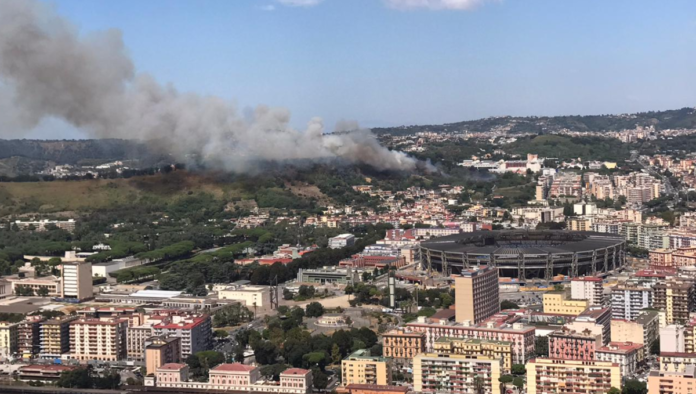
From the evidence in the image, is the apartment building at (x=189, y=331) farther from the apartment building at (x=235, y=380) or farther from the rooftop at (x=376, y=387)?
the rooftop at (x=376, y=387)

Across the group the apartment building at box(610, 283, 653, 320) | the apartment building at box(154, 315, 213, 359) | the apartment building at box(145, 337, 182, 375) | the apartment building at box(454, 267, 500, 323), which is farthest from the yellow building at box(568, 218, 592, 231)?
the apartment building at box(145, 337, 182, 375)

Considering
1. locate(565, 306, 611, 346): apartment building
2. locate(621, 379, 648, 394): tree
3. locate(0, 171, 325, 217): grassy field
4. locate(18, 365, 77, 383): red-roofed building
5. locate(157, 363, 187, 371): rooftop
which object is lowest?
locate(18, 365, 77, 383): red-roofed building

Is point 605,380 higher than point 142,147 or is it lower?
lower

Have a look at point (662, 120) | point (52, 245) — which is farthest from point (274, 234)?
point (662, 120)

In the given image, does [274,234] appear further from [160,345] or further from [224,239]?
[160,345]

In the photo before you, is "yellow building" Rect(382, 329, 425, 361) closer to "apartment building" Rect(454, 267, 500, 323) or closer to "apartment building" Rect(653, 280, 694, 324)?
"apartment building" Rect(454, 267, 500, 323)

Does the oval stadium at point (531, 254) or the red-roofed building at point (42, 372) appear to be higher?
the oval stadium at point (531, 254)

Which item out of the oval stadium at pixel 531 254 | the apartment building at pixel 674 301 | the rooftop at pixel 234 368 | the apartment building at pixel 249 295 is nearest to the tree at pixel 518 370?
the rooftop at pixel 234 368
